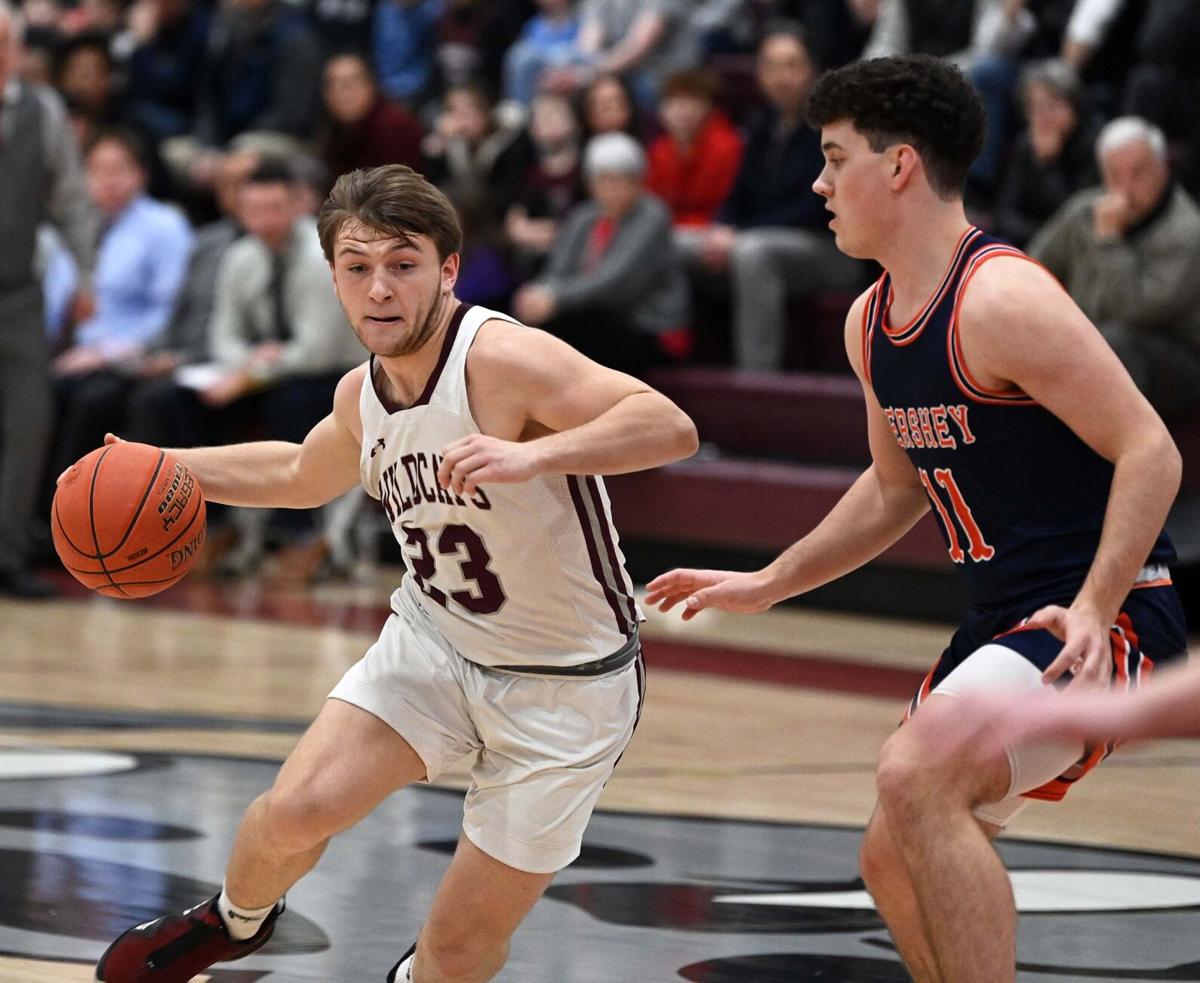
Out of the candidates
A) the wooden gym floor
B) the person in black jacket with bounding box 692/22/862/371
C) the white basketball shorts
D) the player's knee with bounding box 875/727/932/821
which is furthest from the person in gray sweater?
the player's knee with bounding box 875/727/932/821

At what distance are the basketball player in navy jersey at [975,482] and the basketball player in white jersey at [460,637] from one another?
0.28 m

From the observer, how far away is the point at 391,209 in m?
3.59

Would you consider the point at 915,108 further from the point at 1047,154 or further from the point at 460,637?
the point at 1047,154

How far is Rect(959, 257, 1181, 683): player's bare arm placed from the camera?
318 centimetres

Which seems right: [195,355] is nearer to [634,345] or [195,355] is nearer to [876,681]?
[634,345]

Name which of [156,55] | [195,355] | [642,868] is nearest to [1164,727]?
[642,868]

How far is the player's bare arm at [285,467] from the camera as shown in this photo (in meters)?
3.92

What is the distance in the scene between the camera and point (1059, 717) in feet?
7.00

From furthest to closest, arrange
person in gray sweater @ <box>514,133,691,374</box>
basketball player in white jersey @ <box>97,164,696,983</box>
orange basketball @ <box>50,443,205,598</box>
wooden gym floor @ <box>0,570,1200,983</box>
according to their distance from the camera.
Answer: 1. person in gray sweater @ <box>514,133,691,374</box>
2. wooden gym floor @ <box>0,570,1200,983</box>
3. orange basketball @ <box>50,443,205,598</box>
4. basketball player in white jersey @ <box>97,164,696,983</box>

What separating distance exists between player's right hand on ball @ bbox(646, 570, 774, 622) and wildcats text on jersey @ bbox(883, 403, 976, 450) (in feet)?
1.24

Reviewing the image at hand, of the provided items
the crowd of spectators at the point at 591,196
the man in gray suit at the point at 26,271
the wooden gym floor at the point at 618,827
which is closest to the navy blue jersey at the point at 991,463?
the wooden gym floor at the point at 618,827

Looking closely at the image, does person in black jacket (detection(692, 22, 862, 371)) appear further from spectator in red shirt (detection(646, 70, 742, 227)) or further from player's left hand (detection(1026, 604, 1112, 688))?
player's left hand (detection(1026, 604, 1112, 688))

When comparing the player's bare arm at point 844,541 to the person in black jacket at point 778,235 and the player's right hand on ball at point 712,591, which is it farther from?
the person in black jacket at point 778,235

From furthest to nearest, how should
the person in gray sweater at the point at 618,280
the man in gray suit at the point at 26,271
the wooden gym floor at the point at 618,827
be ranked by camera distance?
the person in gray sweater at the point at 618,280 < the man in gray suit at the point at 26,271 < the wooden gym floor at the point at 618,827
